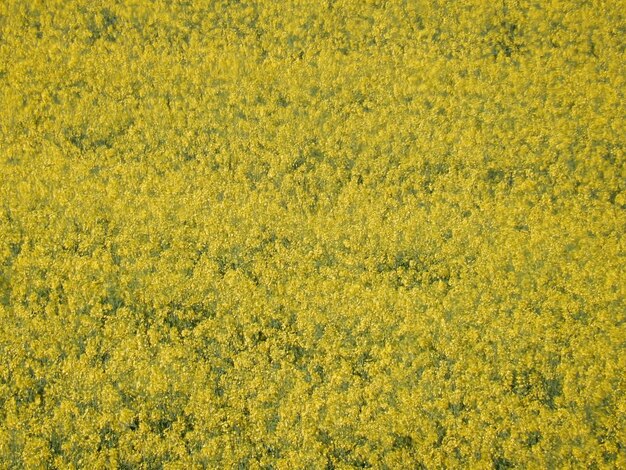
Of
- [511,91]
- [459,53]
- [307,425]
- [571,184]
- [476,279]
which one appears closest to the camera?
[307,425]

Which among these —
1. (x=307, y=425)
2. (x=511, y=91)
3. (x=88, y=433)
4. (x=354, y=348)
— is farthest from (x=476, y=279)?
(x=88, y=433)

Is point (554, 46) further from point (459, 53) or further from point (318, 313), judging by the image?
point (318, 313)

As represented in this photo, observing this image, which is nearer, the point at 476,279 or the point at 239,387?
the point at 239,387

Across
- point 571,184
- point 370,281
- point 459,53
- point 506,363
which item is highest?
point 459,53

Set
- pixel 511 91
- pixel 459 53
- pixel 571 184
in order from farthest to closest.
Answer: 1. pixel 459 53
2. pixel 511 91
3. pixel 571 184

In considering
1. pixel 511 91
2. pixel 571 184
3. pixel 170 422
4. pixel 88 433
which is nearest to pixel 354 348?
pixel 170 422

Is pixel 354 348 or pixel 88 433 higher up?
pixel 354 348
